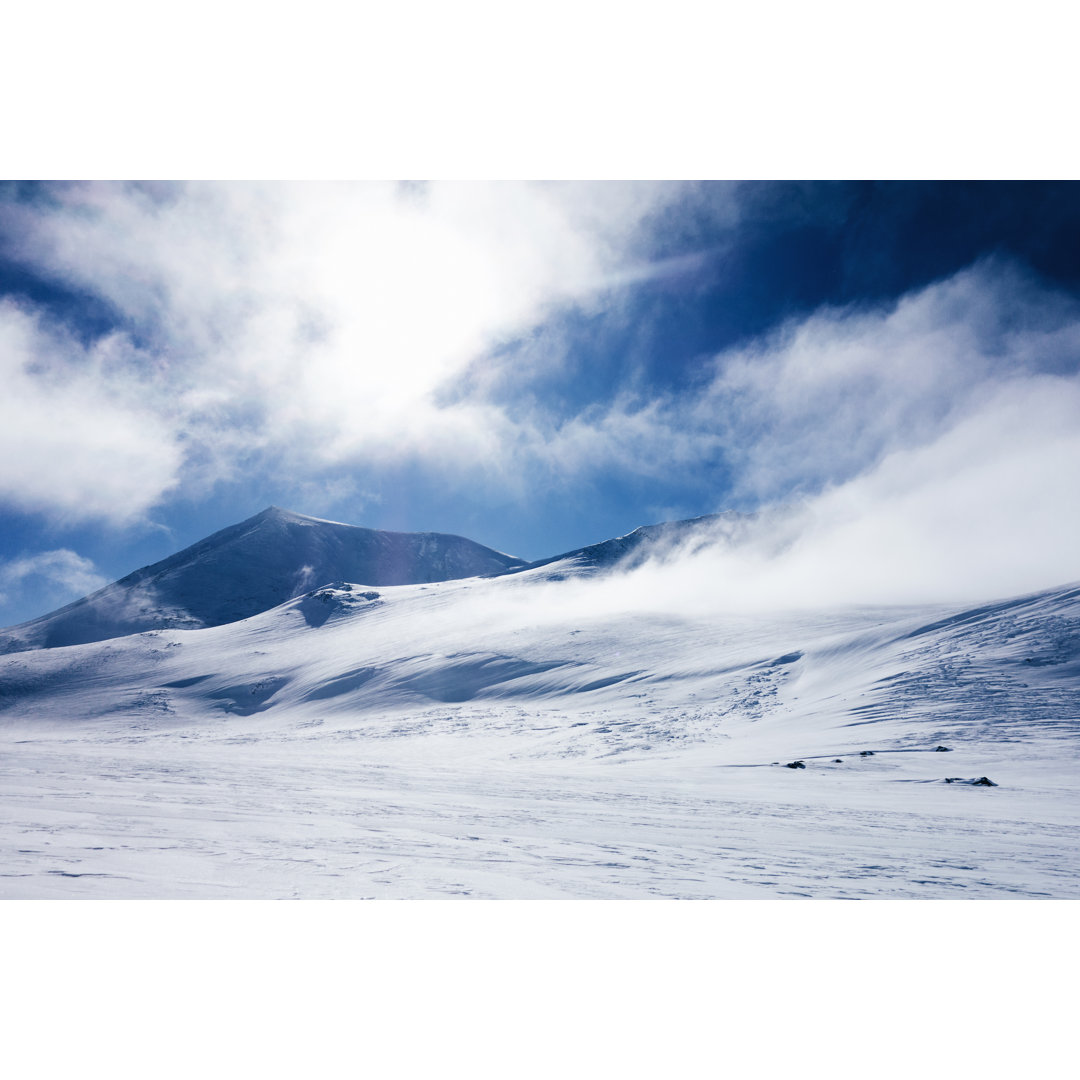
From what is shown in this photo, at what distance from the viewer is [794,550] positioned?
171 ft

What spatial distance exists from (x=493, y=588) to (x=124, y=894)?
43525mm

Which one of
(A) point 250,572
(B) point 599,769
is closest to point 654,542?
(B) point 599,769

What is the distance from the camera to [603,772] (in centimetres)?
1074

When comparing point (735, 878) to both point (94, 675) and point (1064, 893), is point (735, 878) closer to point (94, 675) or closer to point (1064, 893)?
point (1064, 893)

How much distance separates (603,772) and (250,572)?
296 ft

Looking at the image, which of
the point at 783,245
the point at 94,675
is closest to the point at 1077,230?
the point at 783,245

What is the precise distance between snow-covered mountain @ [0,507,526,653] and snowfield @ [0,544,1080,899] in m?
46.6

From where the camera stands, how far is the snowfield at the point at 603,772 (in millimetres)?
4941

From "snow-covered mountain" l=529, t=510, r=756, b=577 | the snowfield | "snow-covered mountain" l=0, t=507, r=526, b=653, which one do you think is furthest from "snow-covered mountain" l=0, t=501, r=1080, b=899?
"snow-covered mountain" l=0, t=507, r=526, b=653

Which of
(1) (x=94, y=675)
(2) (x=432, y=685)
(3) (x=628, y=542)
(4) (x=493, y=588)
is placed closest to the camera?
(2) (x=432, y=685)

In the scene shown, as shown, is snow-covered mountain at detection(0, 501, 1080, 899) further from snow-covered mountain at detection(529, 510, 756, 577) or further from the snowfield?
snow-covered mountain at detection(529, 510, 756, 577)

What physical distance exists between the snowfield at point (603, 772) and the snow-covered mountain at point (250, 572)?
46627 millimetres

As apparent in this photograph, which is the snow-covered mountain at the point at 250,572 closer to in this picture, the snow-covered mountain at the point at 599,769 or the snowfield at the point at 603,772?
the snow-covered mountain at the point at 599,769

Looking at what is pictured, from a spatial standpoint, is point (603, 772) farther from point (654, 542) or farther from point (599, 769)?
point (654, 542)
